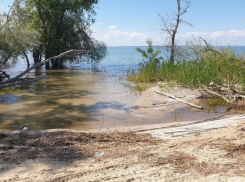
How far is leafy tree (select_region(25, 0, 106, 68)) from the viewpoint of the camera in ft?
74.6

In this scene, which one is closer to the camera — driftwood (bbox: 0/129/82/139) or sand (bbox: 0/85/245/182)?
sand (bbox: 0/85/245/182)

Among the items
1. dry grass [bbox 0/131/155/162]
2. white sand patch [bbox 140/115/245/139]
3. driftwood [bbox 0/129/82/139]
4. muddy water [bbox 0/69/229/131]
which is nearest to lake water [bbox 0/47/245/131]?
muddy water [bbox 0/69/229/131]

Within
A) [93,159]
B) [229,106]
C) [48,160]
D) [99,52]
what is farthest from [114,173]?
[99,52]

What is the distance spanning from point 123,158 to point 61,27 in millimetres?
21901

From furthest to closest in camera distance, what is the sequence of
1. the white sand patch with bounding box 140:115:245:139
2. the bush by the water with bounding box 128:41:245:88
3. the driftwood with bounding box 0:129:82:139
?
the bush by the water with bounding box 128:41:245:88 → the white sand patch with bounding box 140:115:245:139 → the driftwood with bounding box 0:129:82:139

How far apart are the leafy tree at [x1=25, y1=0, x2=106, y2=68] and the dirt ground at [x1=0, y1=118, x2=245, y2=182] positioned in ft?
62.8

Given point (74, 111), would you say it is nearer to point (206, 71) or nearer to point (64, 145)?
point (64, 145)

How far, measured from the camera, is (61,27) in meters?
24.8

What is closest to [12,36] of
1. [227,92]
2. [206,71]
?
[206,71]

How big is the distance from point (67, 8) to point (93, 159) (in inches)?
815

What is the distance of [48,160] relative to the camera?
4273 mm

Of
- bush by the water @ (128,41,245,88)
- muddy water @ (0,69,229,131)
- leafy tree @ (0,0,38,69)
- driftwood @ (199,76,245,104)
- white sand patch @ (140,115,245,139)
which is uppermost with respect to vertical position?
leafy tree @ (0,0,38,69)

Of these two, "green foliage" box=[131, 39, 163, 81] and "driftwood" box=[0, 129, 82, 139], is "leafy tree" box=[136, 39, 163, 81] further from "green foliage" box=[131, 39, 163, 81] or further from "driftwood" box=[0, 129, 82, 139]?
"driftwood" box=[0, 129, 82, 139]

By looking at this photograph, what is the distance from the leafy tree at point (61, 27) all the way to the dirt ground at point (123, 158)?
19129 millimetres
